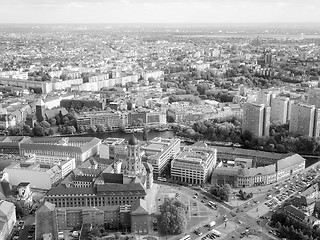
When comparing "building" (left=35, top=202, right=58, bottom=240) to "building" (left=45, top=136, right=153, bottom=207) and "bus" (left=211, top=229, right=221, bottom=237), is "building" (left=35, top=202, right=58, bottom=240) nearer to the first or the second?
"building" (left=45, top=136, right=153, bottom=207)

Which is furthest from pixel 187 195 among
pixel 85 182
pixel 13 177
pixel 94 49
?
pixel 94 49

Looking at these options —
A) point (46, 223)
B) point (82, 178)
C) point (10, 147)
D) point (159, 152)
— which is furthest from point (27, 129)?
point (46, 223)

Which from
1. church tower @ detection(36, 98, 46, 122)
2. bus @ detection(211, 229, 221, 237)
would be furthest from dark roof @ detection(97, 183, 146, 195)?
church tower @ detection(36, 98, 46, 122)

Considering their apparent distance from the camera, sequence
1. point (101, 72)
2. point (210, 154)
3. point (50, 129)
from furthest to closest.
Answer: point (101, 72)
point (50, 129)
point (210, 154)

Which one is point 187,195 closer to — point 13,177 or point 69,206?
point 69,206

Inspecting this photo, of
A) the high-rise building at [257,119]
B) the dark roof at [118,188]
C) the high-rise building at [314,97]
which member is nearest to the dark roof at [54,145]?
the dark roof at [118,188]

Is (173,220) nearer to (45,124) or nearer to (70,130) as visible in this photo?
(70,130)

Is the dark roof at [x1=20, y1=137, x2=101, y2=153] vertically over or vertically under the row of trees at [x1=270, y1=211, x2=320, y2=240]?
over
